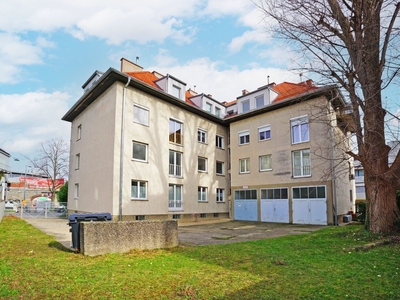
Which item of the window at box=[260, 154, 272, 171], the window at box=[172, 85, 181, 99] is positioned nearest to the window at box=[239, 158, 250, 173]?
the window at box=[260, 154, 272, 171]

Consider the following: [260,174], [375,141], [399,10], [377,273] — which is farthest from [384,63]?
[260,174]

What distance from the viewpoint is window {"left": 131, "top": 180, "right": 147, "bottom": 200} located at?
741 inches

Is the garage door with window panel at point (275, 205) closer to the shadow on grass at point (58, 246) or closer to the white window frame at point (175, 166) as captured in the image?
the white window frame at point (175, 166)

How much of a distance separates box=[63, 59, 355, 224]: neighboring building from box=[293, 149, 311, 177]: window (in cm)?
7

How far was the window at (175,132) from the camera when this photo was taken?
22.1 meters

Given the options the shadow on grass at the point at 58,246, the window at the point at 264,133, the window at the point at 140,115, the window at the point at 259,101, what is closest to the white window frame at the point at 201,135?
the window at the point at 264,133

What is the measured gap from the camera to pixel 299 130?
21.5m

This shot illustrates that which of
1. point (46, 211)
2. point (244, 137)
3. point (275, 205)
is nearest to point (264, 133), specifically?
point (244, 137)

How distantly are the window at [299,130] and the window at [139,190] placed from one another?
11.4 m

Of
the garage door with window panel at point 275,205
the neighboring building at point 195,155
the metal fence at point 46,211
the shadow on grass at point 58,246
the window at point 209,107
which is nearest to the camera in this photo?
the shadow on grass at point 58,246

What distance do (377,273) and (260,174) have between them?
17.8 meters

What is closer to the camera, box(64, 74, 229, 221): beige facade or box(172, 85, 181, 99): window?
box(64, 74, 229, 221): beige facade

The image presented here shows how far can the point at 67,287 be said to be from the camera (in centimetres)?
478

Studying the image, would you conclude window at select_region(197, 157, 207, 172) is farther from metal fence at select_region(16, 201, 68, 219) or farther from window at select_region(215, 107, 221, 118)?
metal fence at select_region(16, 201, 68, 219)
